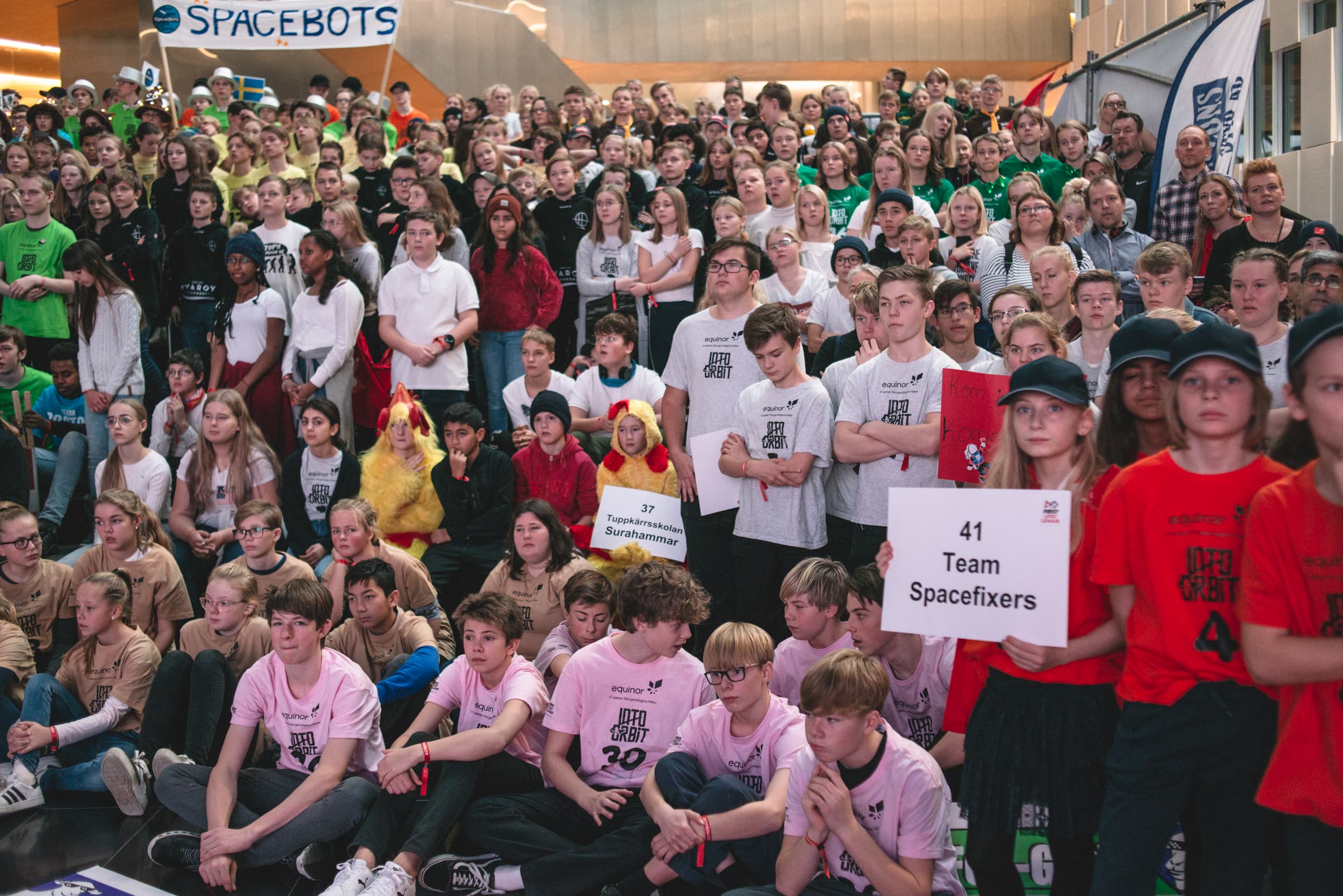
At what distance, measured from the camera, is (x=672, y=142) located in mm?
8891

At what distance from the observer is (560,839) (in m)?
4.21

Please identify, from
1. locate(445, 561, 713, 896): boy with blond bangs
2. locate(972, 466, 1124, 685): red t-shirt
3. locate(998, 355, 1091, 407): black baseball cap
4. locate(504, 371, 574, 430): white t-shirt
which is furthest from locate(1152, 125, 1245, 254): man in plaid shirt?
locate(972, 466, 1124, 685): red t-shirt

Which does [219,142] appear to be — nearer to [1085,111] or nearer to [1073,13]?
[1085,111]

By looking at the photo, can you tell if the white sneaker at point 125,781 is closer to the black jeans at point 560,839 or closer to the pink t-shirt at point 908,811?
the black jeans at point 560,839

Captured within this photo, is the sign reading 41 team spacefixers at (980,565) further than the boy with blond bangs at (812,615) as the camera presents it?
No

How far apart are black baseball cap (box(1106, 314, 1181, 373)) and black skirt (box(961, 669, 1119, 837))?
910 millimetres

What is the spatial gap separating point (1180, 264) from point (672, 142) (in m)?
4.69

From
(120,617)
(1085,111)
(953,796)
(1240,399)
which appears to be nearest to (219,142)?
(120,617)

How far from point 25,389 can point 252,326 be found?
6.30 feet

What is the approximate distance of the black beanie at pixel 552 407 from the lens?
625cm

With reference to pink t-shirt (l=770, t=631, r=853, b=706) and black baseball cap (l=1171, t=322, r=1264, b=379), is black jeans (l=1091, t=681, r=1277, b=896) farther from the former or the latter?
pink t-shirt (l=770, t=631, r=853, b=706)

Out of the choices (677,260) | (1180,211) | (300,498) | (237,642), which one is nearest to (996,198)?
(1180,211)

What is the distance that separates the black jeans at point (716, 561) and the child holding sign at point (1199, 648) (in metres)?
2.67

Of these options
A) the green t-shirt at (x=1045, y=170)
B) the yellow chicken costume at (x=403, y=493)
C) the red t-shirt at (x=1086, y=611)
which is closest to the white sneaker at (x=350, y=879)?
the yellow chicken costume at (x=403, y=493)
